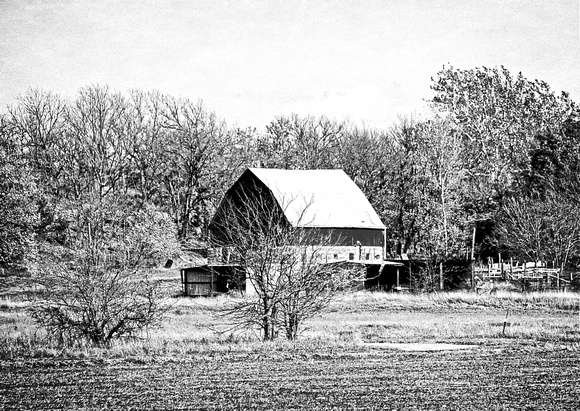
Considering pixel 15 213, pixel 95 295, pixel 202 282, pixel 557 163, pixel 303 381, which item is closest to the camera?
pixel 303 381

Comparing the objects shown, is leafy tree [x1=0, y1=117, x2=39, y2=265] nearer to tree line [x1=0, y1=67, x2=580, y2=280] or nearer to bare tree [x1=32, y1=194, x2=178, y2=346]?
tree line [x1=0, y1=67, x2=580, y2=280]

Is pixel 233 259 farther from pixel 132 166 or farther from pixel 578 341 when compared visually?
pixel 132 166

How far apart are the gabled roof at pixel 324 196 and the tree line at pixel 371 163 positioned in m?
5.47

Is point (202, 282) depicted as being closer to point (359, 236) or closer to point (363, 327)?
point (359, 236)

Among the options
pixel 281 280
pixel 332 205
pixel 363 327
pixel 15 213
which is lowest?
pixel 363 327

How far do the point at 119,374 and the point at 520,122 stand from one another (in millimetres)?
52615

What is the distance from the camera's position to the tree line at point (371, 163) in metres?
53.5

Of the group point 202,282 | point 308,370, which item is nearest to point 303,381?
point 308,370

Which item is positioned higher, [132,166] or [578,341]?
[132,166]

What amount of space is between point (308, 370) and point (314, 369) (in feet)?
0.64

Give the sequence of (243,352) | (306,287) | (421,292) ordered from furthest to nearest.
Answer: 1. (421,292)
2. (306,287)
3. (243,352)

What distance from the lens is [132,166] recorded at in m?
61.8

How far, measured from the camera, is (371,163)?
65312 millimetres

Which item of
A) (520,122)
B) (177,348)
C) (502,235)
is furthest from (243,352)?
(520,122)
